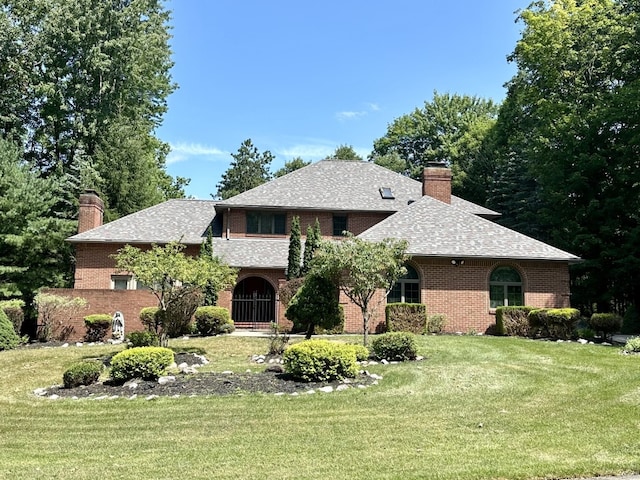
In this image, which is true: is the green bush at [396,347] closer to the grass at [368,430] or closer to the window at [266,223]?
the grass at [368,430]

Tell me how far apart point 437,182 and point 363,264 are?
49.1 feet

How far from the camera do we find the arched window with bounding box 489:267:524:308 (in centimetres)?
2086

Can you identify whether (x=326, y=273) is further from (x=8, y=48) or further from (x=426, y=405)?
(x=8, y=48)

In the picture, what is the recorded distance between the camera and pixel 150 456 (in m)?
6.35

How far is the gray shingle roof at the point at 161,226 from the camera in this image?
25.2 m

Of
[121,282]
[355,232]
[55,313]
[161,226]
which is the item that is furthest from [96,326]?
[355,232]

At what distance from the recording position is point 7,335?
17.5 meters

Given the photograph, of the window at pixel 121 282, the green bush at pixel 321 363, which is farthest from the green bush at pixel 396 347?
the window at pixel 121 282

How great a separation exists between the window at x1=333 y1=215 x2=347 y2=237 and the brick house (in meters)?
0.05

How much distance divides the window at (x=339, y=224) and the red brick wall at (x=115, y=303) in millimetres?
10670

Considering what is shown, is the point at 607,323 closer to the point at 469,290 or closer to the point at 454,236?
the point at 469,290

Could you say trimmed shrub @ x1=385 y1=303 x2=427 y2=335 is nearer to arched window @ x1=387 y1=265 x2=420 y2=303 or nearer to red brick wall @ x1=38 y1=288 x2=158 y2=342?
arched window @ x1=387 y1=265 x2=420 y2=303

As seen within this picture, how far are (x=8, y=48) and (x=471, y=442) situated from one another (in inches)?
1447

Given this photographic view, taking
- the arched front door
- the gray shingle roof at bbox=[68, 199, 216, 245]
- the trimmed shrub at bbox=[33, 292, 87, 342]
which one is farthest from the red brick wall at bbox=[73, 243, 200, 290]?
the arched front door
